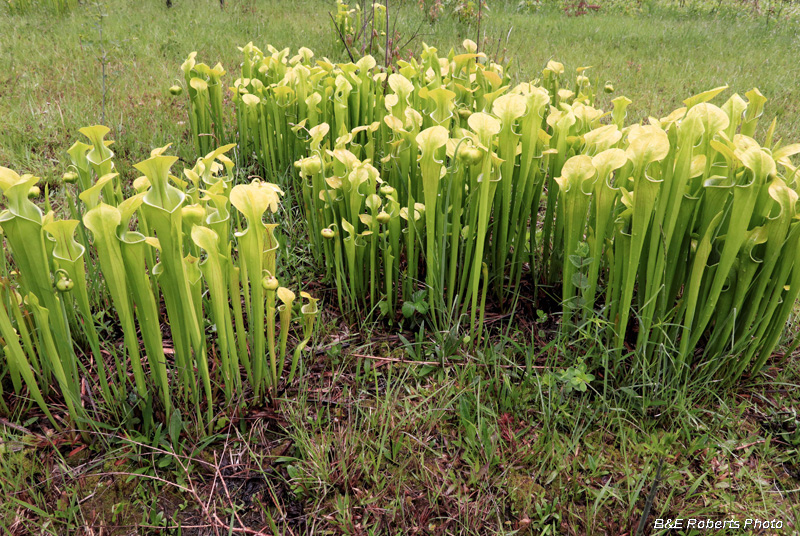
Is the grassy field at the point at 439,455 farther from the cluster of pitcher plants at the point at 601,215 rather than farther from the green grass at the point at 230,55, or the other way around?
the green grass at the point at 230,55

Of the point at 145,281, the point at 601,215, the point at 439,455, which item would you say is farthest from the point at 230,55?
the point at 439,455

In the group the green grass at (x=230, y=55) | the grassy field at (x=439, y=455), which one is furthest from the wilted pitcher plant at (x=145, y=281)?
the green grass at (x=230, y=55)

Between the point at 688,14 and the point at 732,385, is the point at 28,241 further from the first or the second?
the point at 688,14

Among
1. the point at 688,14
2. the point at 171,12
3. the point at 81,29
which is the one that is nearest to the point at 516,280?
the point at 81,29

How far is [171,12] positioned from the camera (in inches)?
271

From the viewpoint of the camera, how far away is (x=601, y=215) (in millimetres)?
1491

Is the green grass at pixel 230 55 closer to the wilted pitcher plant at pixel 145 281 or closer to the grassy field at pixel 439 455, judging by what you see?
the wilted pitcher plant at pixel 145 281

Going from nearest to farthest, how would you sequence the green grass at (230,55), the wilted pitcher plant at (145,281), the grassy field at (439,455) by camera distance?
the wilted pitcher plant at (145,281)
the grassy field at (439,455)
the green grass at (230,55)

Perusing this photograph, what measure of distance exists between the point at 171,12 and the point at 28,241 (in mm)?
7124

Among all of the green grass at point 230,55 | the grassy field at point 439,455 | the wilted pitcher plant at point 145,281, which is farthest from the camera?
the green grass at point 230,55

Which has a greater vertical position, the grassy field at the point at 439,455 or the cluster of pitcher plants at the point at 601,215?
the cluster of pitcher plants at the point at 601,215

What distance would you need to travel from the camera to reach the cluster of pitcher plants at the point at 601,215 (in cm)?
137

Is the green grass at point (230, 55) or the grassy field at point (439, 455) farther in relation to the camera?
the green grass at point (230, 55)

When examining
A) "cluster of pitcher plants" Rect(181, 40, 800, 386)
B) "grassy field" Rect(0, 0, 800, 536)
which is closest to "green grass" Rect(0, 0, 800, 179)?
"cluster of pitcher plants" Rect(181, 40, 800, 386)
